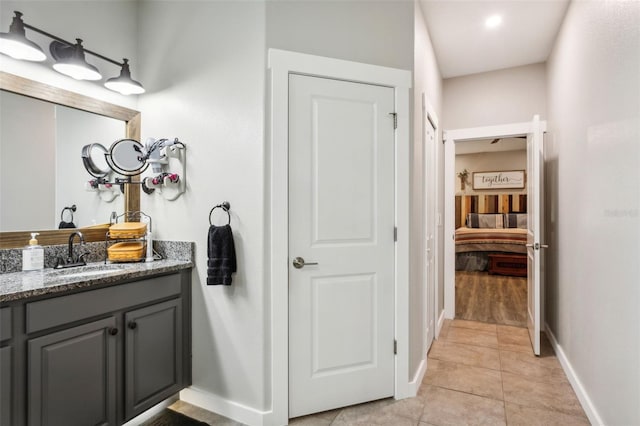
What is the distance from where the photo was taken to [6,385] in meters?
1.34

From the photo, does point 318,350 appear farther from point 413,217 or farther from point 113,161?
point 113,161

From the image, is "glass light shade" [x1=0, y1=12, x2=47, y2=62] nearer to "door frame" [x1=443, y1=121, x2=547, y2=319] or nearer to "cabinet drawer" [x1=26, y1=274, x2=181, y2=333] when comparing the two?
"cabinet drawer" [x1=26, y1=274, x2=181, y2=333]

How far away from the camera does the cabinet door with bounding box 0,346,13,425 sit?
1.32 meters

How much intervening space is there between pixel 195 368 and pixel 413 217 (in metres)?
1.74

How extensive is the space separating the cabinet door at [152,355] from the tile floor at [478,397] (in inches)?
11.3

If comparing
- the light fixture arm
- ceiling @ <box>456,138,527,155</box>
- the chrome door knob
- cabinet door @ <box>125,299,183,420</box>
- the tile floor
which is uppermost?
ceiling @ <box>456,138,527,155</box>

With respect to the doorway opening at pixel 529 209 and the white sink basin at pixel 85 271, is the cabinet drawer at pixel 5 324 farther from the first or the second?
the doorway opening at pixel 529 209

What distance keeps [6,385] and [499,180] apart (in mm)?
8563

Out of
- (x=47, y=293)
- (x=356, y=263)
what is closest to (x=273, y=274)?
(x=356, y=263)

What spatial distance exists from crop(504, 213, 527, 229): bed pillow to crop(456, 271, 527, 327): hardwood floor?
1.69 m

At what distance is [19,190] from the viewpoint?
188 centimetres

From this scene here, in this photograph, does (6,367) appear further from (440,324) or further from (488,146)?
(488,146)

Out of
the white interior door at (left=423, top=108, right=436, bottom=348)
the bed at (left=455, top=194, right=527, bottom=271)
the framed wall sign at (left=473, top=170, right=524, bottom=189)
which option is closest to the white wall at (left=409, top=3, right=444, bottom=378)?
the white interior door at (left=423, top=108, right=436, bottom=348)

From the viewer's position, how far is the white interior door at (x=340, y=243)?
201 cm
